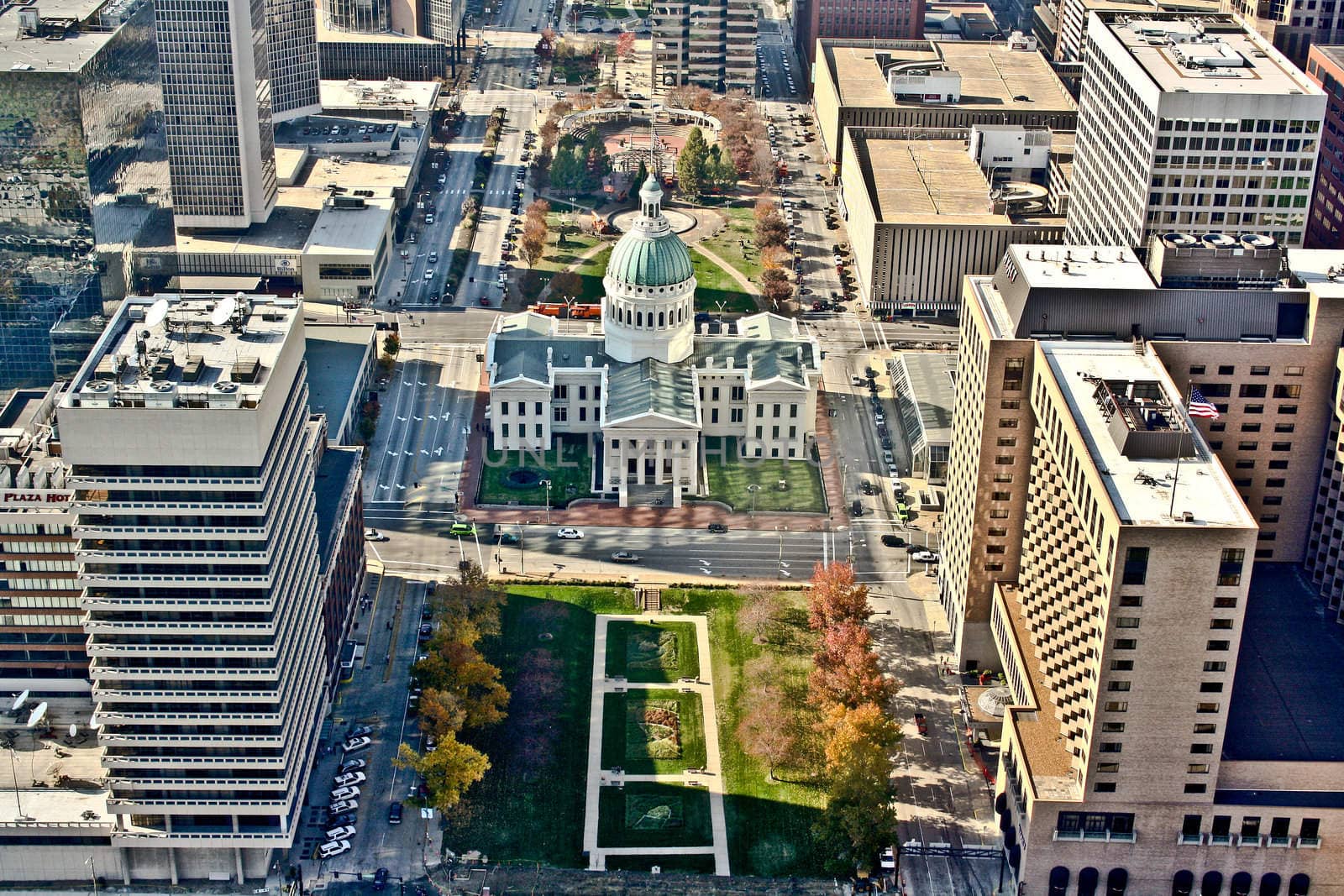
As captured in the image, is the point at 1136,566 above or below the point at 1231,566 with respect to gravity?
below

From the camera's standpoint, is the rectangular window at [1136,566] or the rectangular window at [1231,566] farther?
the rectangular window at [1136,566]

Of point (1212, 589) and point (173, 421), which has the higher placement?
point (173, 421)

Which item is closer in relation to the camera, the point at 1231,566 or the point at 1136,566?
the point at 1231,566

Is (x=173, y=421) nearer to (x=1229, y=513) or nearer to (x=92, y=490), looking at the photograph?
(x=92, y=490)

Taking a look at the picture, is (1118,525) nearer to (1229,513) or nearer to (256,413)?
(1229,513)

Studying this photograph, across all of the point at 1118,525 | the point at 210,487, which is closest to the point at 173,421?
the point at 210,487
